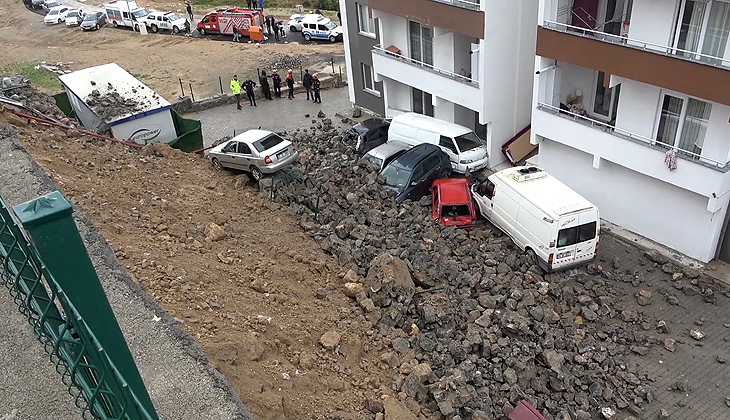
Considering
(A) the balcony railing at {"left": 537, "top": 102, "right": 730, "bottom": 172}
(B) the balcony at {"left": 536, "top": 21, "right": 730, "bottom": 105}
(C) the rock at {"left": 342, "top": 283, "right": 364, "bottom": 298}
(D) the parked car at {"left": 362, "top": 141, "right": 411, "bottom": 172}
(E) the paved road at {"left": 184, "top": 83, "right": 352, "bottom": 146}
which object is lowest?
(E) the paved road at {"left": 184, "top": 83, "right": 352, "bottom": 146}

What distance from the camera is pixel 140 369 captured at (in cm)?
825

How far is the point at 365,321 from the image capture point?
40.1 feet

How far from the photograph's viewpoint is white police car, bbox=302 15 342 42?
4116 centimetres

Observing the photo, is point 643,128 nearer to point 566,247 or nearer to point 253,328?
point 566,247

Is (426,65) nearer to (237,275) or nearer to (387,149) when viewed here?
(387,149)

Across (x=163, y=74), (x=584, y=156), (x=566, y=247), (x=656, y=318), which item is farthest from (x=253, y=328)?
(x=163, y=74)

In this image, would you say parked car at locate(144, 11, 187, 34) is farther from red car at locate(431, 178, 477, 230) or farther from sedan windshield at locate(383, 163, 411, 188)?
red car at locate(431, 178, 477, 230)

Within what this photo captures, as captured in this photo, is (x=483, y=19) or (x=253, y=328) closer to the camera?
(x=253, y=328)

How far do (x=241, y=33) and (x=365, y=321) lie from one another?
116 ft

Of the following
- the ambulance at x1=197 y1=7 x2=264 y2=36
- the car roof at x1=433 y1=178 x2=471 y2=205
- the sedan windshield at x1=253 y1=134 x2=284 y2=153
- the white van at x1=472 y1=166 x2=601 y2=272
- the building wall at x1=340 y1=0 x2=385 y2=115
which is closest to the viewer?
the white van at x1=472 y1=166 x2=601 y2=272

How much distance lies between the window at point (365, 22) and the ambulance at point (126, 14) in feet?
88.9

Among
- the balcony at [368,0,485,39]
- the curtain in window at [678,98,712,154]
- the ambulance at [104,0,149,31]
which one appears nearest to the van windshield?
the balcony at [368,0,485,39]

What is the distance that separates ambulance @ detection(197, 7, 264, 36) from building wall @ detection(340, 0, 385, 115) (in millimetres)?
19127

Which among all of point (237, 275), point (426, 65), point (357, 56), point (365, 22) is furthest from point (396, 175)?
point (365, 22)
